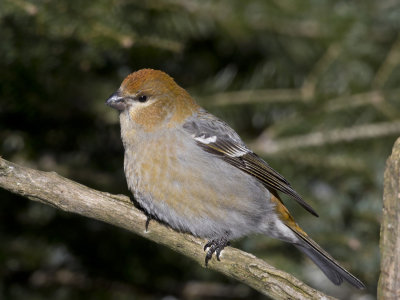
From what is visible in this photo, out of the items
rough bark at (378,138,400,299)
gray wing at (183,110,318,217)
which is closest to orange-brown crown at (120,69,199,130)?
gray wing at (183,110,318,217)

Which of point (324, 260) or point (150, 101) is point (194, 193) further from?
point (324, 260)

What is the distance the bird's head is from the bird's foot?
1.04 metres

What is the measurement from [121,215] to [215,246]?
2.36 ft

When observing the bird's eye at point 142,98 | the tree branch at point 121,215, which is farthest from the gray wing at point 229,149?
the tree branch at point 121,215

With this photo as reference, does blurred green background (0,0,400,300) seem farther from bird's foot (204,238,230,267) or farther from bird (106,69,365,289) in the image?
bird's foot (204,238,230,267)

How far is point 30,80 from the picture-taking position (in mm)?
4746

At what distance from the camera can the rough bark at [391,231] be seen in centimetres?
317

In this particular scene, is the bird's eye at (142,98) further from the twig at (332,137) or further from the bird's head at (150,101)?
the twig at (332,137)

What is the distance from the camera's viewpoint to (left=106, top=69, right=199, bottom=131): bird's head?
456 centimetres

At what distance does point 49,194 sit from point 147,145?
1.09 m

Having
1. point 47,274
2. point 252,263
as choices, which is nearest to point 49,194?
point 252,263

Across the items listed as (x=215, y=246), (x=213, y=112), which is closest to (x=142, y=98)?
(x=213, y=112)

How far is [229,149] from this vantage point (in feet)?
15.8

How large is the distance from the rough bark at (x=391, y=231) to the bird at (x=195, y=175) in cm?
111
